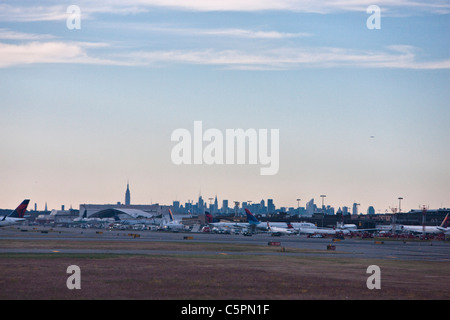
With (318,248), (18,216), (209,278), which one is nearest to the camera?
(209,278)

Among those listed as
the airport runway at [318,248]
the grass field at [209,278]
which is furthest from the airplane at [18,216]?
the grass field at [209,278]

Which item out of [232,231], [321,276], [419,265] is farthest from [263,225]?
[321,276]

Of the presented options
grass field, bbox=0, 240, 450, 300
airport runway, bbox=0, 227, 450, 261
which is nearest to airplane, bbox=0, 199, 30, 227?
airport runway, bbox=0, 227, 450, 261

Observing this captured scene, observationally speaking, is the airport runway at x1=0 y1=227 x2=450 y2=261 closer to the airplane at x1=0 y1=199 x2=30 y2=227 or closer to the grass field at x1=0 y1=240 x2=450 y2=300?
the grass field at x1=0 y1=240 x2=450 y2=300

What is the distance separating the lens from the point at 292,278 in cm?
4856

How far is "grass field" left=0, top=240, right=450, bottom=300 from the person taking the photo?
37.8m

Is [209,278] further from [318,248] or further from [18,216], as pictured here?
[18,216]

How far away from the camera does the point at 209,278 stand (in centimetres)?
4659

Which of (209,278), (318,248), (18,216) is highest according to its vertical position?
(18,216)

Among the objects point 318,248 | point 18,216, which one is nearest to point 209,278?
point 318,248

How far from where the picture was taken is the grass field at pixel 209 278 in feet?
124
